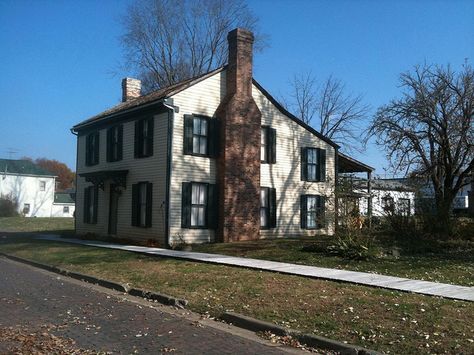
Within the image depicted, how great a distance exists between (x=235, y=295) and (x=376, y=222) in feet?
28.1

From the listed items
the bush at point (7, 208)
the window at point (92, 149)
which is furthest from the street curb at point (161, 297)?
the bush at point (7, 208)

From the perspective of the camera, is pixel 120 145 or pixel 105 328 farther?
pixel 120 145

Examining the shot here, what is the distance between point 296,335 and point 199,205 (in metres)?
14.0

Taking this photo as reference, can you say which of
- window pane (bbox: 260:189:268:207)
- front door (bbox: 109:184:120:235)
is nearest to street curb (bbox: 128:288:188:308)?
window pane (bbox: 260:189:268:207)

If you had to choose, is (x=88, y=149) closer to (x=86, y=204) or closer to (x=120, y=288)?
(x=86, y=204)

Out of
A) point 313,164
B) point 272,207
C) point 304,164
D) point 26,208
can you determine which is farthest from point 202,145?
point 26,208

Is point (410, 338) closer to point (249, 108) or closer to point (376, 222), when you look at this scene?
point (376, 222)

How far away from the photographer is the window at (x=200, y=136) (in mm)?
20547

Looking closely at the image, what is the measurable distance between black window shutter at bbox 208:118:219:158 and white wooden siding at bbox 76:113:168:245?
1915 millimetres

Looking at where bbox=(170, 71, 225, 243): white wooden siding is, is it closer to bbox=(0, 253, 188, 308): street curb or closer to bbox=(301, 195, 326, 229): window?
bbox=(301, 195, 326, 229): window

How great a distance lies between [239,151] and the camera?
21.6 meters

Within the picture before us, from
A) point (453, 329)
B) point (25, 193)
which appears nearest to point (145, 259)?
point (453, 329)

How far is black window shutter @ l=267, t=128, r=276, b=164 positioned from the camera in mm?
23373

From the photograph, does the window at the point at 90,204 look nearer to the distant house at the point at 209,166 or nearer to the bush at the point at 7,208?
the distant house at the point at 209,166
